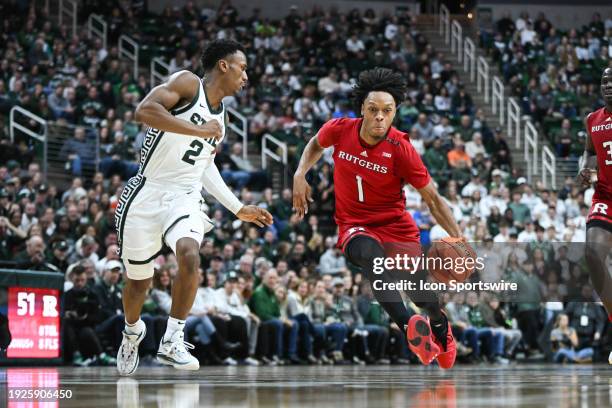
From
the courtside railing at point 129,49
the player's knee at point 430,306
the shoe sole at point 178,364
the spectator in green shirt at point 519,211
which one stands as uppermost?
the courtside railing at point 129,49

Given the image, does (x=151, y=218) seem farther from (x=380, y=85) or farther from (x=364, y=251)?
(x=380, y=85)

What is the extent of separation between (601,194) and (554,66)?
1889 centimetres

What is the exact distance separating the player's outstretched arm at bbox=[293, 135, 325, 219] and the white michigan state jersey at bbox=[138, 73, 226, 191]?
0.80 m

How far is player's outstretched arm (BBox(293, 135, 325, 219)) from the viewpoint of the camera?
7773 millimetres

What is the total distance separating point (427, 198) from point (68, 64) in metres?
14.0

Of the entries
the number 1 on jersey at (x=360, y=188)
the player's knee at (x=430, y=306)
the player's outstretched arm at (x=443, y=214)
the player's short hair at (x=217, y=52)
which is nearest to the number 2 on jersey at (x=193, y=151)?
the player's short hair at (x=217, y=52)

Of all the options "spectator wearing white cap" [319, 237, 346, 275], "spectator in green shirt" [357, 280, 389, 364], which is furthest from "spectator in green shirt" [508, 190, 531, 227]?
"spectator in green shirt" [357, 280, 389, 364]

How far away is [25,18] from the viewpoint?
72.5 feet

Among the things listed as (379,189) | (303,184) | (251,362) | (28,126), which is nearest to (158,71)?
(28,126)

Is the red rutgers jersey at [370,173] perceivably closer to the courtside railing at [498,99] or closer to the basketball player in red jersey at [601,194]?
the basketball player in red jersey at [601,194]

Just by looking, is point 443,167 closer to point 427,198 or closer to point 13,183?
point 13,183

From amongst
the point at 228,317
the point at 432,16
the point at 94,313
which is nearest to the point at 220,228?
the point at 228,317

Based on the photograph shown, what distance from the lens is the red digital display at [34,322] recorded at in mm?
11438

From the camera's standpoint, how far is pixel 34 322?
11.8 meters
